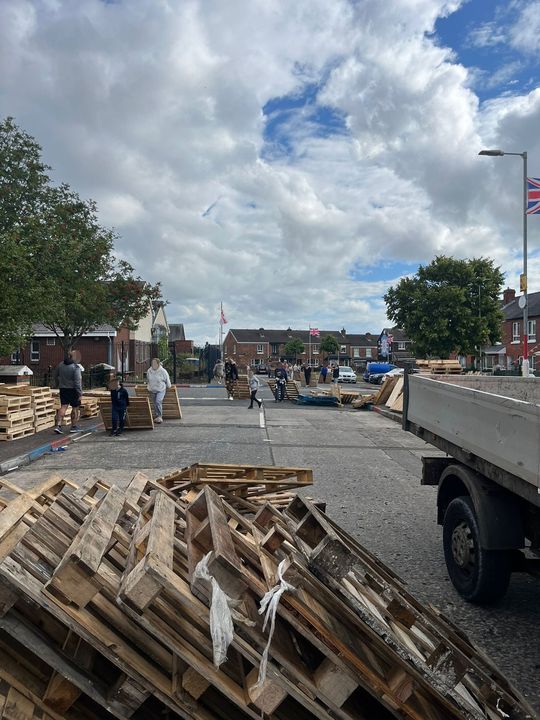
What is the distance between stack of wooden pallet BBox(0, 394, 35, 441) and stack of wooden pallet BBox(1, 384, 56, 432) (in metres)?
0.23

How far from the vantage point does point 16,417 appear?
11391 mm

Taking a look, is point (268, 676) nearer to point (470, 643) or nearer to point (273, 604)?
point (273, 604)

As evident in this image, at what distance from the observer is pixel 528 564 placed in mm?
3957

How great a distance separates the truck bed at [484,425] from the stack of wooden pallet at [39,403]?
961cm

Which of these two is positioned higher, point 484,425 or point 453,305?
point 453,305

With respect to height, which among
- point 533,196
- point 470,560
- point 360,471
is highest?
point 533,196

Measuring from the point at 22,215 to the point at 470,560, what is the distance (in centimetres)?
2473

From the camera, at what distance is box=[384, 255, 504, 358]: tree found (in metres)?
37.6

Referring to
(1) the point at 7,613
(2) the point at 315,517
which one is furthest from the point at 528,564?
(1) the point at 7,613

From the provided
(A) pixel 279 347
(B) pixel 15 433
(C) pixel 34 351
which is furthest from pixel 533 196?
(A) pixel 279 347

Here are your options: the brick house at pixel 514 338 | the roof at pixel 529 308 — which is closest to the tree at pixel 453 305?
the brick house at pixel 514 338

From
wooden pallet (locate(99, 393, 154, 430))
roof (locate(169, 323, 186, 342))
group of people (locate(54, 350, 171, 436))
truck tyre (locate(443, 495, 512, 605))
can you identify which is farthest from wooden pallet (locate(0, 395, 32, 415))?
roof (locate(169, 323, 186, 342))

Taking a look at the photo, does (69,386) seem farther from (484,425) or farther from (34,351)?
(34,351)

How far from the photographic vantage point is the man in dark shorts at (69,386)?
12.0m
